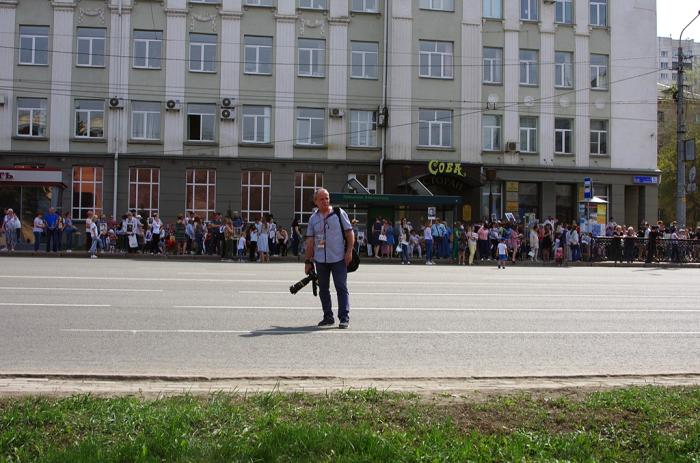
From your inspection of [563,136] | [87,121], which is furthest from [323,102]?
[563,136]

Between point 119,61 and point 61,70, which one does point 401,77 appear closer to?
point 119,61

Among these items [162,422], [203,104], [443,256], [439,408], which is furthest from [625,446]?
[203,104]

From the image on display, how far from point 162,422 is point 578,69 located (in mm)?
37984

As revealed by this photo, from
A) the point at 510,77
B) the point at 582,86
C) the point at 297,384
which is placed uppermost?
the point at 510,77

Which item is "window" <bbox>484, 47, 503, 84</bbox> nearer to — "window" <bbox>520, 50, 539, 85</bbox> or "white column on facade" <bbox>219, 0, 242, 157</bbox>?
"window" <bbox>520, 50, 539, 85</bbox>

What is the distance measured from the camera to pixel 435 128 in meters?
36.7

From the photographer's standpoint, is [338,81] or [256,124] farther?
[338,81]

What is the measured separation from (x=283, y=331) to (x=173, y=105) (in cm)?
2784

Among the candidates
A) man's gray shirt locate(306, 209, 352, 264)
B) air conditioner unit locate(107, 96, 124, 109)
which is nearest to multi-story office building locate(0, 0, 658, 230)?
air conditioner unit locate(107, 96, 124, 109)

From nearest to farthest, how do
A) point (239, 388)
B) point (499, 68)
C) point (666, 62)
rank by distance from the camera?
point (239, 388), point (499, 68), point (666, 62)

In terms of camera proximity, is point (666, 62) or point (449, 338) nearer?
point (449, 338)

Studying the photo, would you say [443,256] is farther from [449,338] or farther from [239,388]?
[239,388]

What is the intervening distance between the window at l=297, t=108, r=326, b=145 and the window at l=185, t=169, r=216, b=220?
499 cm

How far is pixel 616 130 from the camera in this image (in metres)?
38.6
